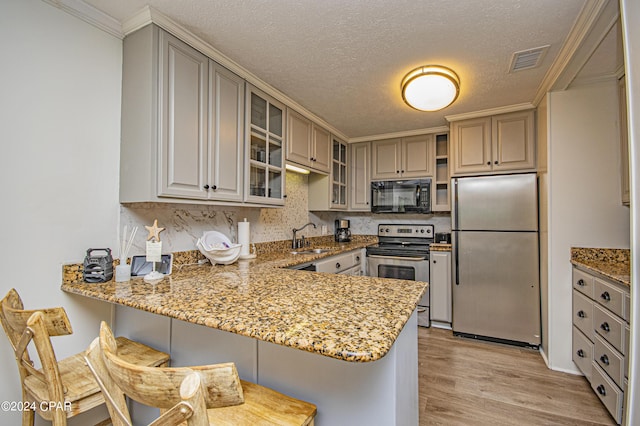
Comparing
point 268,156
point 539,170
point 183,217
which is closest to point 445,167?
point 539,170

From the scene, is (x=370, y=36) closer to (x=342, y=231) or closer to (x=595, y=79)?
(x=595, y=79)

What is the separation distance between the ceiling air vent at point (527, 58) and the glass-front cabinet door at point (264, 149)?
1.79m

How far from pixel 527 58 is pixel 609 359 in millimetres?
1998

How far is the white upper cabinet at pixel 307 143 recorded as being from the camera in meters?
2.69

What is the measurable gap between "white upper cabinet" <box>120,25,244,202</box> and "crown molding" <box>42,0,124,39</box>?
8cm

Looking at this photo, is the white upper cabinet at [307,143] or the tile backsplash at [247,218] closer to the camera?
the tile backsplash at [247,218]

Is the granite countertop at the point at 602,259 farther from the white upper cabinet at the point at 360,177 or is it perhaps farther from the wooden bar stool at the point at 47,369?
the wooden bar stool at the point at 47,369

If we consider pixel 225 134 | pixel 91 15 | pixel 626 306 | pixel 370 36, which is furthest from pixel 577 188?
pixel 91 15

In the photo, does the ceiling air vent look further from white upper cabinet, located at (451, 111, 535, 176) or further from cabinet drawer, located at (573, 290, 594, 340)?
cabinet drawer, located at (573, 290, 594, 340)

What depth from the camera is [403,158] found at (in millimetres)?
3682

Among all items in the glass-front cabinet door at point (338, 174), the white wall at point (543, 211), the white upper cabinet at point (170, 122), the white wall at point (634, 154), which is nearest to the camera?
the white wall at point (634, 154)

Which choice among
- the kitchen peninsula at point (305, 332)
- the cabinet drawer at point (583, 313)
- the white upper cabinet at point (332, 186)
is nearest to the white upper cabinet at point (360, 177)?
the white upper cabinet at point (332, 186)

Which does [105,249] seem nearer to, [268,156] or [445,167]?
[268,156]

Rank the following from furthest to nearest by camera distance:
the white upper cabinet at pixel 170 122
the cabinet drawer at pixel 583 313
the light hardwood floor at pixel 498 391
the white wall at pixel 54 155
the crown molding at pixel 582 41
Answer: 1. the cabinet drawer at pixel 583 313
2. the light hardwood floor at pixel 498 391
3. the white upper cabinet at pixel 170 122
4. the crown molding at pixel 582 41
5. the white wall at pixel 54 155
